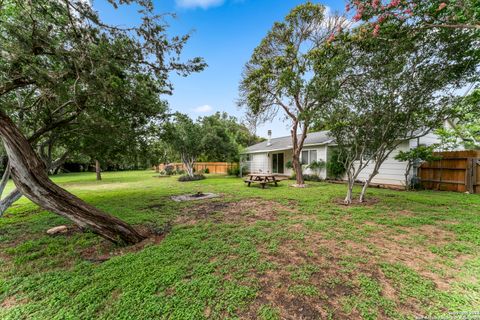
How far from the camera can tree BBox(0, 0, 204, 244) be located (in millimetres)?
3129

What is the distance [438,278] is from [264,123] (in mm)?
10760

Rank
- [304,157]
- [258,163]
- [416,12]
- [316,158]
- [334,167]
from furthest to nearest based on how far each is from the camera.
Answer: [258,163], [304,157], [316,158], [334,167], [416,12]

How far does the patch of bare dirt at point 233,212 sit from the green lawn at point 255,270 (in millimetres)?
93

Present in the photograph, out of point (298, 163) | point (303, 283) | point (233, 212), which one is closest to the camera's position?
point (303, 283)

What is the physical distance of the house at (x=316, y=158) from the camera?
31.2 ft

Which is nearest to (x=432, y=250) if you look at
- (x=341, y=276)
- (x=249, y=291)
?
(x=341, y=276)

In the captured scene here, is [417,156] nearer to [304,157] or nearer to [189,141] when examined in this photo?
[304,157]

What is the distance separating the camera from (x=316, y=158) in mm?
12898

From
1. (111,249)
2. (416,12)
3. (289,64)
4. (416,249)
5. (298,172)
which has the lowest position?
(111,249)

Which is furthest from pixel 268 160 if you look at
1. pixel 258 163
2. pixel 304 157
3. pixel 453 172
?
pixel 453 172

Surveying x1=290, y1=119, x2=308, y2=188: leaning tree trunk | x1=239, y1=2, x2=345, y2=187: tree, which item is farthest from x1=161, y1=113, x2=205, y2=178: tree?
x1=290, y1=119, x2=308, y2=188: leaning tree trunk

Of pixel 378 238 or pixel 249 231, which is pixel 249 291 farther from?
pixel 378 238

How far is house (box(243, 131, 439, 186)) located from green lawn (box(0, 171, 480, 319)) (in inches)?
192

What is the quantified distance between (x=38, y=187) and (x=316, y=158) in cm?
1283
